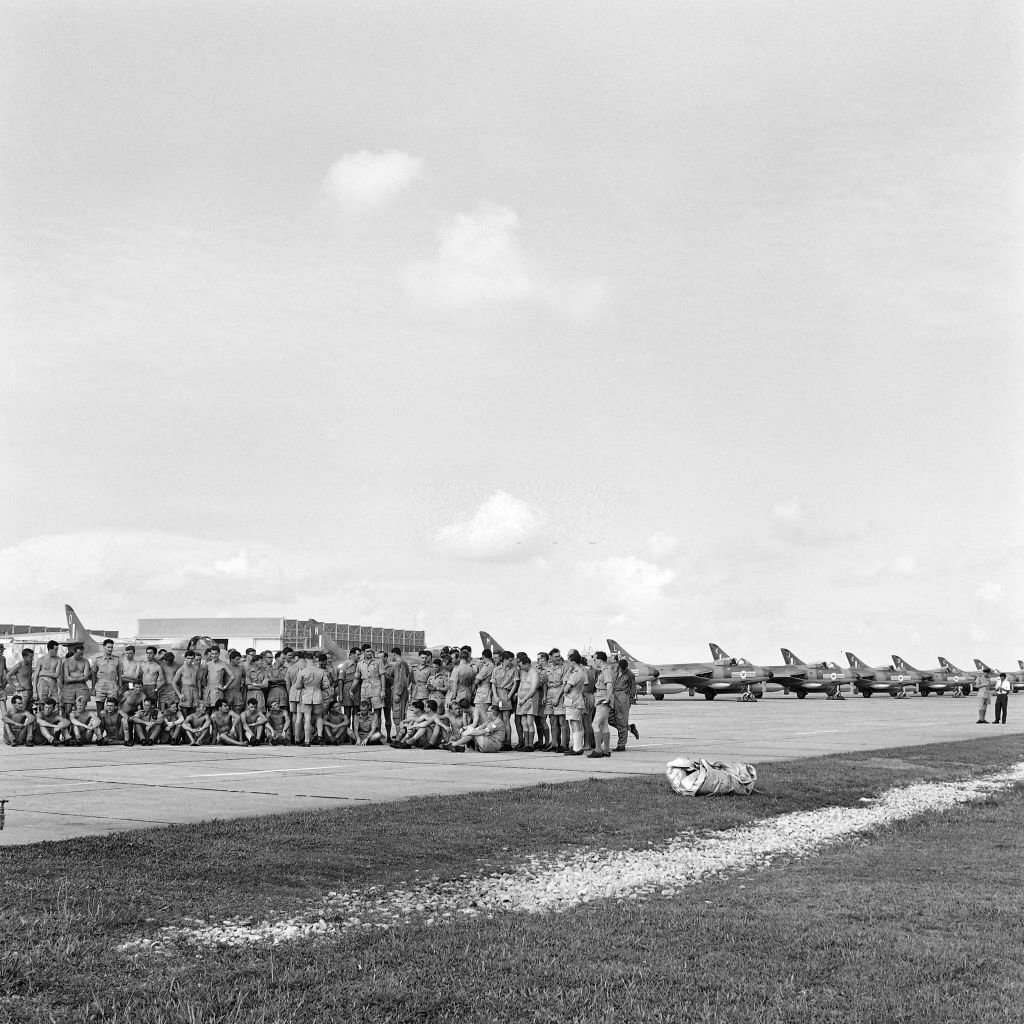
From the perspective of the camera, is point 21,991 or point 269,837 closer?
point 21,991

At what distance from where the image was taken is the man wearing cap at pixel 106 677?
23500mm

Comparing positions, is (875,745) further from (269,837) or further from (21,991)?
(21,991)

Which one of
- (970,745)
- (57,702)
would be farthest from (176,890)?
(970,745)

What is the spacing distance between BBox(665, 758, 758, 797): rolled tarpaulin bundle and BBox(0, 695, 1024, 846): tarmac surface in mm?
2289

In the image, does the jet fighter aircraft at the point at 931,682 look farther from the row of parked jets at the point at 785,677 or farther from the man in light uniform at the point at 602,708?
the man in light uniform at the point at 602,708

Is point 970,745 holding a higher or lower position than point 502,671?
lower

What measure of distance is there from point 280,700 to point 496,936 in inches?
702

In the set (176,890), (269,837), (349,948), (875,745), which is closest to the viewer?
(349,948)

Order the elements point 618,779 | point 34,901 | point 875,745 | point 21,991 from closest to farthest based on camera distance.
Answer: point 21,991 < point 34,901 < point 618,779 < point 875,745

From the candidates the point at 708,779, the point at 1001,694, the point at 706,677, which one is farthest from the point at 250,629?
the point at 708,779

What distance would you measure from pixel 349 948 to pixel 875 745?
18627 millimetres

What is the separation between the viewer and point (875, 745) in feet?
76.4

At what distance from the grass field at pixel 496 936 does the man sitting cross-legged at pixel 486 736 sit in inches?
395

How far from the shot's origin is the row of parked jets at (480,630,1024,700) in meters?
63.9
